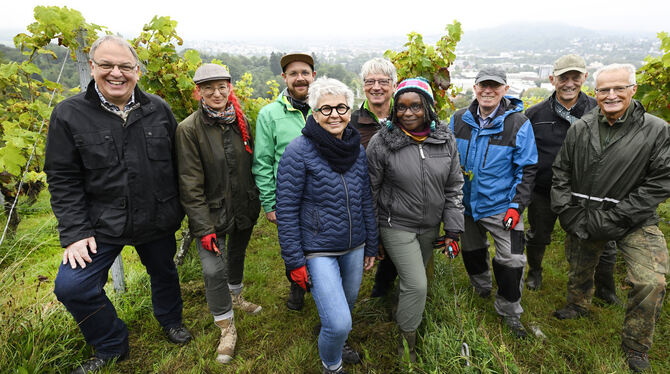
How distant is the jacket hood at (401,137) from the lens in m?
2.76

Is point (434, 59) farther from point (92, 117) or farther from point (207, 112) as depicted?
point (92, 117)

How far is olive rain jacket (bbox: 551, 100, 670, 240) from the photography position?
274 centimetres

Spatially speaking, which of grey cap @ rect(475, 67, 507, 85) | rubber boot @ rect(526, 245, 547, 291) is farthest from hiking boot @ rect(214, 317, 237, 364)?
rubber boot @ rect(526, 245, 547, 291)

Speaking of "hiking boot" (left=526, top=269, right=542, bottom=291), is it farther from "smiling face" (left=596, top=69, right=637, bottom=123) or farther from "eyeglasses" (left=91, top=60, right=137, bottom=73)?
"eyeglasses" (left=91, top=60, right=137, bottom=73)

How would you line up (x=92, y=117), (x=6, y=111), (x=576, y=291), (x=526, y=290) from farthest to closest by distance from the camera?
(x=6, y=111), (x=526, y=290), (x=576, y=291), (x=92, y=117)

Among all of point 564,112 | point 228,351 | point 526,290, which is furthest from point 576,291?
point 228,351

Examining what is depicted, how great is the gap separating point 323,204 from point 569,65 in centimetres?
302

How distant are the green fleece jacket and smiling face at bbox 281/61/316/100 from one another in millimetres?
210

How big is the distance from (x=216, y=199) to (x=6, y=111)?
3.93 meters

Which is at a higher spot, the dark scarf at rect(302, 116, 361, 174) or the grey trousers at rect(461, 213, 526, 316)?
the dark scarf at rect(302, 116, 361, 174)

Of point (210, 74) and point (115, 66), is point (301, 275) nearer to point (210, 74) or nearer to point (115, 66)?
point (210, 74)

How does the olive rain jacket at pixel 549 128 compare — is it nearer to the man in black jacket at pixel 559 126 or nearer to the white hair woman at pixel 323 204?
the man in black jacket at pixel 559 126

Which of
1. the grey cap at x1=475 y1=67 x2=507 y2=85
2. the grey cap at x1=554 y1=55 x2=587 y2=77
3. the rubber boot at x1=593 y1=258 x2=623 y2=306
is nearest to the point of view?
the grey cap at x1=475 y1=67 x2=507 y2=85

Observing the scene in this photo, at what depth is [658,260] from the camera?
278cm
